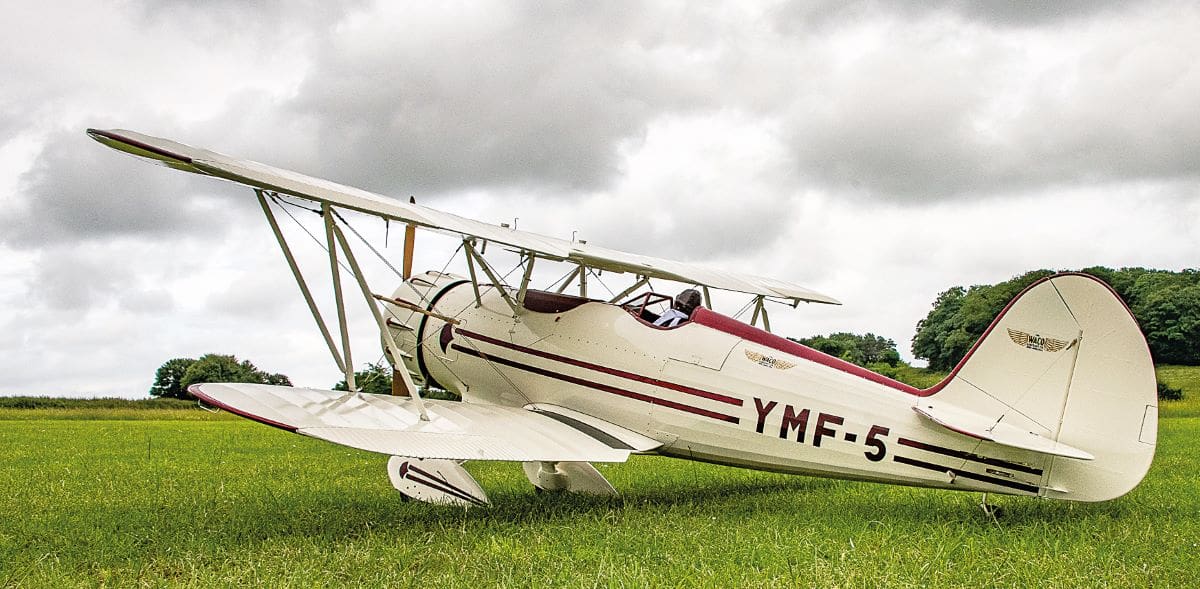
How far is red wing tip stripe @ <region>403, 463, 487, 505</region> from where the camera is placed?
6.96 metres

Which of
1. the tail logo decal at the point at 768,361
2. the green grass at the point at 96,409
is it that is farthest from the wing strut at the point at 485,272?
the green grass at the point at 96,409

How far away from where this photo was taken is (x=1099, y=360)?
19.4ft

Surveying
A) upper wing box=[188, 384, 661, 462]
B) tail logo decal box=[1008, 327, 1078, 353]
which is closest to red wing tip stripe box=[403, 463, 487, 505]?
upper wing box=[188, 384, 661, 462]

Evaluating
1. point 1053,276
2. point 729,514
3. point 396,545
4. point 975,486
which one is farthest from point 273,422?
point 1053,276

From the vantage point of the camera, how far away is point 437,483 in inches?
280

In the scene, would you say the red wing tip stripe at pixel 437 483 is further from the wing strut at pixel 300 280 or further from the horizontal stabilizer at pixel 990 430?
the horizontal stabilizer at pixel 990 430

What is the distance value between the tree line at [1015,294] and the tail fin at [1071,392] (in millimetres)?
35357

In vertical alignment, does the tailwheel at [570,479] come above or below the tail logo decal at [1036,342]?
below

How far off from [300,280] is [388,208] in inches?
34.4

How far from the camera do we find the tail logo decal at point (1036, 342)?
603cm

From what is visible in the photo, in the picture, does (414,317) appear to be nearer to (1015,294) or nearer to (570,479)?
(570,479)

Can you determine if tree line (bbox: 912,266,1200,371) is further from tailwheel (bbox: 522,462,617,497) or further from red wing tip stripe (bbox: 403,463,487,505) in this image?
red wing tip stripe (bbox: 403,463,487,505)

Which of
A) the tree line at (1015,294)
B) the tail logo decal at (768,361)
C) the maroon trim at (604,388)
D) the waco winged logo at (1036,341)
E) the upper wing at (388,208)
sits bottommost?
the maroon trim at (604,388)

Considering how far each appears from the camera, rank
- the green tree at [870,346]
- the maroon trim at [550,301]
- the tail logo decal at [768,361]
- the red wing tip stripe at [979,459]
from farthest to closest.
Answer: the green tree at [870,346]
the maroon trim at [550,301]
the tail logo decal at [768,361]
the red wing tip stripe at [979,459]
